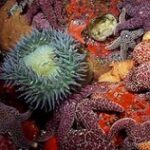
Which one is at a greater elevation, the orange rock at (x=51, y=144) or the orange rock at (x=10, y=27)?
the orange rock at (x=10, y=27)

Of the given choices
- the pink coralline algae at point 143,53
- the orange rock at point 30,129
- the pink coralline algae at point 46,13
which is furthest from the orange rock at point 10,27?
the pink coralline algae at point 143,53

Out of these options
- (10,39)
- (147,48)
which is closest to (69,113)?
(147,48)

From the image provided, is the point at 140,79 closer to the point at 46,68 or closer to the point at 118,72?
the point at 118,72

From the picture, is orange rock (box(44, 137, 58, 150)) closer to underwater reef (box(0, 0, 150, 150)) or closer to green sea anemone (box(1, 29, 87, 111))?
underwater reef (box(0, 0, 150, 150))

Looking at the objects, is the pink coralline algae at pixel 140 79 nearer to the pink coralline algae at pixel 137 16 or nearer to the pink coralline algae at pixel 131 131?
the pink coralline algae at pixel 131 131

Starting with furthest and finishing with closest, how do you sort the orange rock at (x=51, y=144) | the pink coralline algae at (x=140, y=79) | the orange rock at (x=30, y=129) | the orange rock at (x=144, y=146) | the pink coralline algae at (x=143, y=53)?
the orange rock at (x=30, y=129)
the orange rock at (x=51, y=144)
the pink coralline algae at (x=143, y=53)
the pink coralline algae at (x=140, y=79)
the orange rock at (x=144, y=146)

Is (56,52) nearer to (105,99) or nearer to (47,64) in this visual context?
(47,64)
